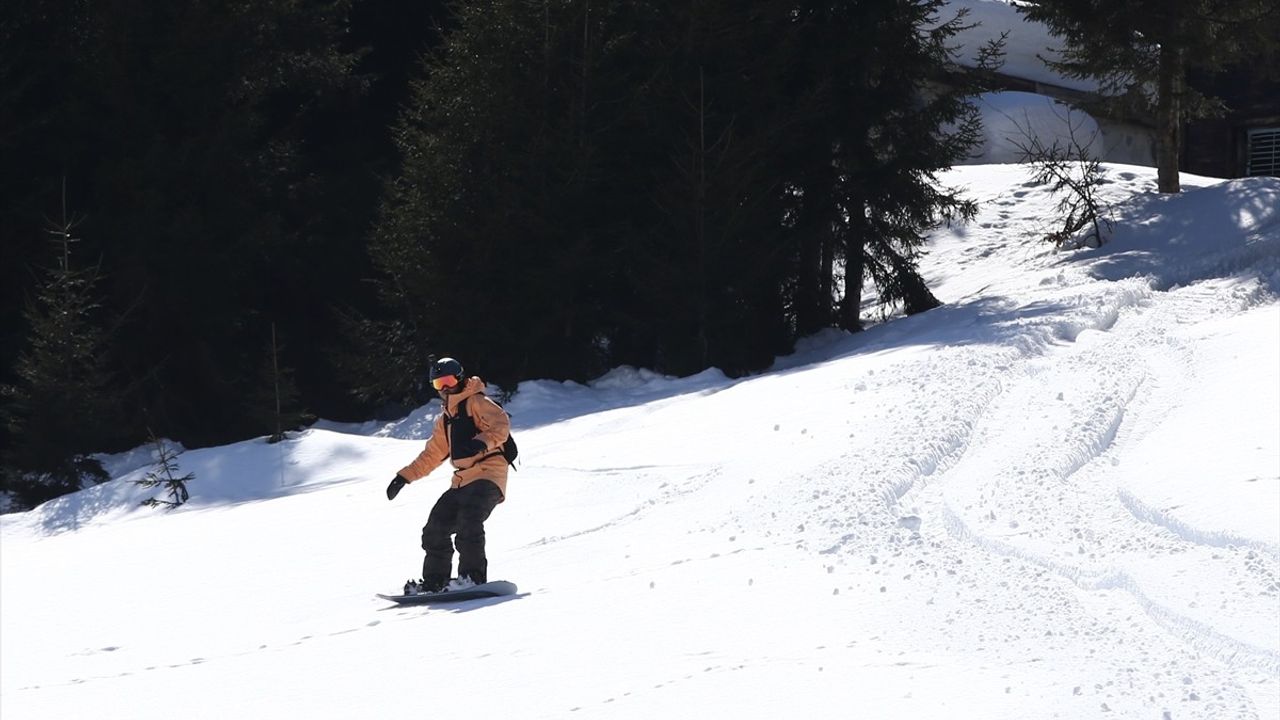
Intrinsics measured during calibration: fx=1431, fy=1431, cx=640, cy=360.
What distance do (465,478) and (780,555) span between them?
2156 mm

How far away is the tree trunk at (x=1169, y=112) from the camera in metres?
22.9

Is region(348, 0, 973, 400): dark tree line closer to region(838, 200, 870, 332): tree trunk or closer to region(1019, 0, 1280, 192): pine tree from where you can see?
region(838, 200, 870, 332): tree trunk

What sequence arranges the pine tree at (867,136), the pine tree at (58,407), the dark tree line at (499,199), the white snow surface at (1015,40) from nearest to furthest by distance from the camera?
the pine tree at (58,407) → the dark tree line at (499,199) → the pine tree at (867,136) → the white snow surface at (1015,40)

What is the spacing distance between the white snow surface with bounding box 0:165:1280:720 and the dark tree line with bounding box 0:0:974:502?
103 inches

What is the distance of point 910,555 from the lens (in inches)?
344

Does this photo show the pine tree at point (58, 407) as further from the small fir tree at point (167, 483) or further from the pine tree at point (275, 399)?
the small fir tree at point (167, 483)

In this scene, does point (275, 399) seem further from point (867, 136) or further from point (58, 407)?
point (867, 136)

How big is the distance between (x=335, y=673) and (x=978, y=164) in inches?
1095

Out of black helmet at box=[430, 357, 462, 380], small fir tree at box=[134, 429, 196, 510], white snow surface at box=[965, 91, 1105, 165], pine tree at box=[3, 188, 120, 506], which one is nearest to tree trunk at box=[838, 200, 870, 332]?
small fir tree at box=[134, 429, 196, 510]

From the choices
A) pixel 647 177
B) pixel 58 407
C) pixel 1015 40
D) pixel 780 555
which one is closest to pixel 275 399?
pixel 58 407

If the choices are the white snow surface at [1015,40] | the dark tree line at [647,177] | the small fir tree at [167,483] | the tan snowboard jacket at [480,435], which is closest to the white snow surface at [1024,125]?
the white snow surface at [1015,40]

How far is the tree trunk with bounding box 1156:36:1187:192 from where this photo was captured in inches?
903

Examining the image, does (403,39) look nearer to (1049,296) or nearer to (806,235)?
(806,235)

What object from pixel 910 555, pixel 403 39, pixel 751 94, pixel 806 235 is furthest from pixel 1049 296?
pixel 403 39
